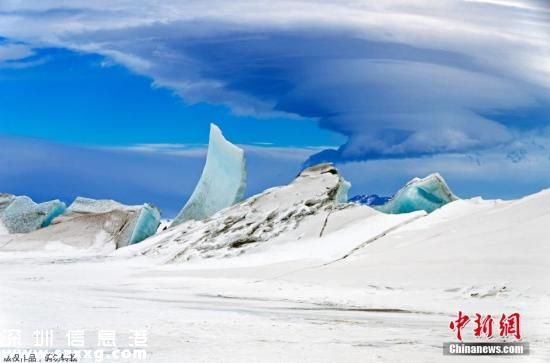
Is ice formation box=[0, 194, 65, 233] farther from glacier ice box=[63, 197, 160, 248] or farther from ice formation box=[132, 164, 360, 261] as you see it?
ice formation box=[132, 164, 360, 261]

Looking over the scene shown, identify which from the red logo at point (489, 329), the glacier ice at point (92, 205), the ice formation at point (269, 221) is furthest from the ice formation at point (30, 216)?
the red logo at point (489, 329)

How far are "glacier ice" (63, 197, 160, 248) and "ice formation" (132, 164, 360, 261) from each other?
165cm

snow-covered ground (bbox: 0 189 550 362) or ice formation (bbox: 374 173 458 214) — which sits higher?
ice formation (bbox: 374 173 458 214)

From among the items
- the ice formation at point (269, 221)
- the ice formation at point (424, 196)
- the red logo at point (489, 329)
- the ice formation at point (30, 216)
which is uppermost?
the ice formation at point (30, 216)

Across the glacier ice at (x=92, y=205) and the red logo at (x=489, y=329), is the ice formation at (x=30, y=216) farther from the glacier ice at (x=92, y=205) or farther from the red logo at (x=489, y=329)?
the red logo at (x=489, y=329)

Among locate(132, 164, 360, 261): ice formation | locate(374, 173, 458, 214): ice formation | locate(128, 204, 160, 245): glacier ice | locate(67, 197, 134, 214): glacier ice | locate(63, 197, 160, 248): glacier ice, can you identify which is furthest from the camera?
locate(67, 197, 134, 214): glacier ice

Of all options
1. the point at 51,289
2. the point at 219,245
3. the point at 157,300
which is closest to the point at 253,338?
the point at 157,300

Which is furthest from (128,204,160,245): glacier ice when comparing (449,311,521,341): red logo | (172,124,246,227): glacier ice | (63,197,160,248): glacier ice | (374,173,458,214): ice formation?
(449,311,521,341): red logo

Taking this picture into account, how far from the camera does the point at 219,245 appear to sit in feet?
59.0

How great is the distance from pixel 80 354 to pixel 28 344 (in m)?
0.63

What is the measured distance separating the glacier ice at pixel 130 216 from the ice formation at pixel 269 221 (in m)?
1.65

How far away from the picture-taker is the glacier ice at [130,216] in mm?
22578

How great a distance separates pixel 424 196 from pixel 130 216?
32.5ft

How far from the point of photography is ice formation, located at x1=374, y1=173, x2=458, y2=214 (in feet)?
64.3
